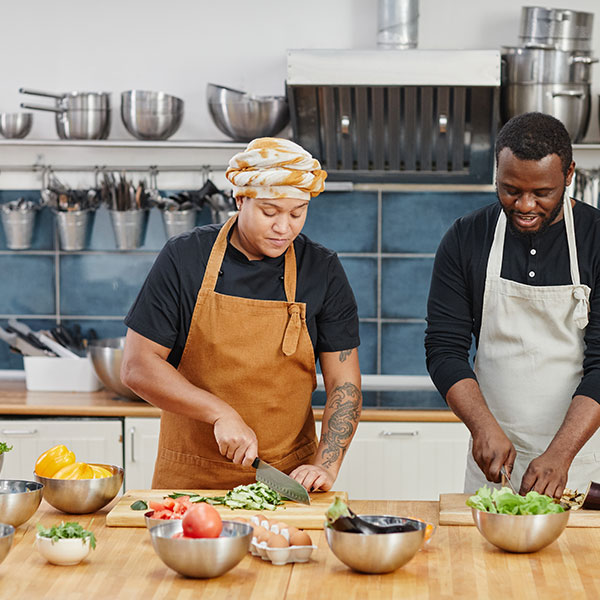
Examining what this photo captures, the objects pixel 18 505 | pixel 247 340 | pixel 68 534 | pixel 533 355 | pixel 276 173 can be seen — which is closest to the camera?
pixel 68 534

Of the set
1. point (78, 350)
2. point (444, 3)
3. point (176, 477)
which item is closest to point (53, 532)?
point (176, 477)

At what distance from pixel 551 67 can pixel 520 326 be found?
171cm

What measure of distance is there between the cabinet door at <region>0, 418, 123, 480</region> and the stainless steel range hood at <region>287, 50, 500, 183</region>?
5.05 feet

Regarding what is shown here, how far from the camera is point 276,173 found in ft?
7.50

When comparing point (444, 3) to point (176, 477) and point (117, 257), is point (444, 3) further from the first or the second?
point (176, 477)

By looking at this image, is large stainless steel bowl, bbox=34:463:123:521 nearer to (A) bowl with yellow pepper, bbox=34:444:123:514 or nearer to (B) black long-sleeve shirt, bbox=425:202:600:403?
(A) bowl with yellow pepper, bbox=34:444:123:514

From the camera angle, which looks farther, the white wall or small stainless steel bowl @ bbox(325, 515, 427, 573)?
the white wall

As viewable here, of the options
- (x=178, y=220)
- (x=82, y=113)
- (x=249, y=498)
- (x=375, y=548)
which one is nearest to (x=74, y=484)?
→ (x=249, y=498)

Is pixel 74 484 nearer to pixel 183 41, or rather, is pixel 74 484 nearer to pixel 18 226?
pixel 18 226

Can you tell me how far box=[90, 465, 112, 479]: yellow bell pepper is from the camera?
2203 mm

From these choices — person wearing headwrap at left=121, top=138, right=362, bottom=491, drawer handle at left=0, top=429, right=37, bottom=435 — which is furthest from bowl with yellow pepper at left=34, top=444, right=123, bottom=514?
drawer handle at left=0, top=429, right=37, bottom=435

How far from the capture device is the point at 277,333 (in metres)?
2.51

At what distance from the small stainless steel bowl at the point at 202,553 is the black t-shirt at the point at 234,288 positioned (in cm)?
77

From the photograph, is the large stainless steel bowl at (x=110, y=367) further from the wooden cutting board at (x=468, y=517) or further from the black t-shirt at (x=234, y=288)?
the wooden cutting board at (x=468, y=517)
